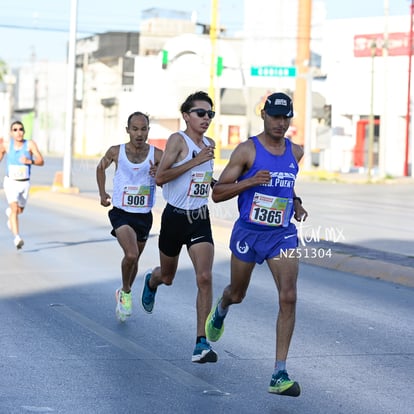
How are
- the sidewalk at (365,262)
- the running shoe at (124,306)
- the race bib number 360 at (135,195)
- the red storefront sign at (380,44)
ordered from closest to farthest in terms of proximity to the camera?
1. the running shoe at (124,306)
2. the race bib number 360 at (135,195)
3. the sidewalk at (365,262)
4. the red storefront sign at (380,44)

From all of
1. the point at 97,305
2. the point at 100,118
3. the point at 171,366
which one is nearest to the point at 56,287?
the point at 97,305

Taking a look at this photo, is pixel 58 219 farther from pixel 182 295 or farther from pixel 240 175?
pixel 240 175

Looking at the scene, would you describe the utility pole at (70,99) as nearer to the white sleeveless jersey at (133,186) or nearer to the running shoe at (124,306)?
the white sleeveless jersey at (133,186)

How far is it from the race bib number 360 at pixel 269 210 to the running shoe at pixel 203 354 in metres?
1.02

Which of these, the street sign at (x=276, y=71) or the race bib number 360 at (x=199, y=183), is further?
the street sign at (x=276, y=71)

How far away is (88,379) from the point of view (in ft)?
25.4

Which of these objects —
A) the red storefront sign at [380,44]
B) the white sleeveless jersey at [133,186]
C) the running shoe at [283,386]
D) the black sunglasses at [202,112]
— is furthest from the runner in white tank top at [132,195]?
the red storefront sign at [380,44]

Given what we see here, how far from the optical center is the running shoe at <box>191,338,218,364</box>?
8.25 metres

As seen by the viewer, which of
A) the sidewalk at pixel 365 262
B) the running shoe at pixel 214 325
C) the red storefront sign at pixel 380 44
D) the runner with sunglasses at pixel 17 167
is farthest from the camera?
the red storefront sign at pixel 380 44

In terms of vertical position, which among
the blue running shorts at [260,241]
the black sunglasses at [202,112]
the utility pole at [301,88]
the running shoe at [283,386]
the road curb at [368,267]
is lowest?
the running shoe at [283,386]

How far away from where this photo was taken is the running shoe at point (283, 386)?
23.9ft

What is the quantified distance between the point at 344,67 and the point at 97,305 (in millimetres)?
50502

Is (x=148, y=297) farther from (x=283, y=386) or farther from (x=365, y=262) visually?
(x=365, y=262)

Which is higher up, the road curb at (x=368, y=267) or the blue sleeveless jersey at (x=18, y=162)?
the blue sleeveless jersey at (x=18, y=162)
